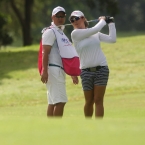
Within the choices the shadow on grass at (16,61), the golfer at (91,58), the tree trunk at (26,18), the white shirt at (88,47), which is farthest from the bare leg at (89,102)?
the tree trunk at (26,18)

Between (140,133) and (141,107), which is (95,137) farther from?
(141,107)

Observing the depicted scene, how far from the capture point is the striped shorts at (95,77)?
33.5 feet

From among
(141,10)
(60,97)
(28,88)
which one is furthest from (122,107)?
(141,10)

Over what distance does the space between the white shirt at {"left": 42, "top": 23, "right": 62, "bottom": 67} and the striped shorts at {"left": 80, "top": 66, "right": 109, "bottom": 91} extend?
23.1 inches

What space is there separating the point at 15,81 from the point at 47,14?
56.1 meters

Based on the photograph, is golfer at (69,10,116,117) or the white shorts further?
golfer at (69,10,116,117)

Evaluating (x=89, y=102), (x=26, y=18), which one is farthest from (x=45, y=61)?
(x=26, y=18)

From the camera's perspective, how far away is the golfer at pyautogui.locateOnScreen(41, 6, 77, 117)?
9766 millimetres

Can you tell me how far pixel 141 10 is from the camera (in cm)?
9781

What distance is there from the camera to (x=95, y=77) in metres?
10.3

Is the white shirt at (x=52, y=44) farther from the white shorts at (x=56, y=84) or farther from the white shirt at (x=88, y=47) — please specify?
the white shirt at (x=88, y=47)

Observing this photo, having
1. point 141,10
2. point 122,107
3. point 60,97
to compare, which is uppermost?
point 60,97

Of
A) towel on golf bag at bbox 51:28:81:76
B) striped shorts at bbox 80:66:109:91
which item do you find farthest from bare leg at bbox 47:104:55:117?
striped shorts at bbox 80:66:109:91

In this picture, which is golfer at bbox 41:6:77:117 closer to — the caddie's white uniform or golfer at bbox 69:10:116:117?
the caddie's white uniform
